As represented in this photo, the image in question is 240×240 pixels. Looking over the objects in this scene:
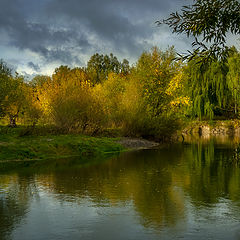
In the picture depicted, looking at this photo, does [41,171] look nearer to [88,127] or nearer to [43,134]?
[43,134]

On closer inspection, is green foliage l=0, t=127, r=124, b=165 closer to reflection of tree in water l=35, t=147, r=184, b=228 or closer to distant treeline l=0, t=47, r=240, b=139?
distant treeline l=0, t=47, r=240, b=139

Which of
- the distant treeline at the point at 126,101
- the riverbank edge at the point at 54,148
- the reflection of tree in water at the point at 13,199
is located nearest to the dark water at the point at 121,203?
the reflection of tree in water at the point at 13,199

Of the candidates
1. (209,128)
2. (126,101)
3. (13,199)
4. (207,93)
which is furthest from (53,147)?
(209,128)

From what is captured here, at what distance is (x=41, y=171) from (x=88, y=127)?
Answer: 46.3 feet

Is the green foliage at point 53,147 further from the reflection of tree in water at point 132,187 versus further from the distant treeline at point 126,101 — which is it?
the reflection of tree in water at point 132,187

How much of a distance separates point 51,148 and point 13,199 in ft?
43.2

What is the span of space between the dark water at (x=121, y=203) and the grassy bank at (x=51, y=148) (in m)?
3.72

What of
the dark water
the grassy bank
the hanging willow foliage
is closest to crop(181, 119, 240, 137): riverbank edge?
the hanging willow foliage

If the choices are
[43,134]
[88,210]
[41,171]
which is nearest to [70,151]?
[43,134]

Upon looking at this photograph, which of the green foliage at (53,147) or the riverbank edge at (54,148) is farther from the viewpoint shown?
the green foliage at (53,147)

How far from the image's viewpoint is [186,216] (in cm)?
970

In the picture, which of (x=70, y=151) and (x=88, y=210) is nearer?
(x=88, y=210)

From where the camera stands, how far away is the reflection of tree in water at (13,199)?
9116 millimetres

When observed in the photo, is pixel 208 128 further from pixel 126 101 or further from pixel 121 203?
pixel 121 203
